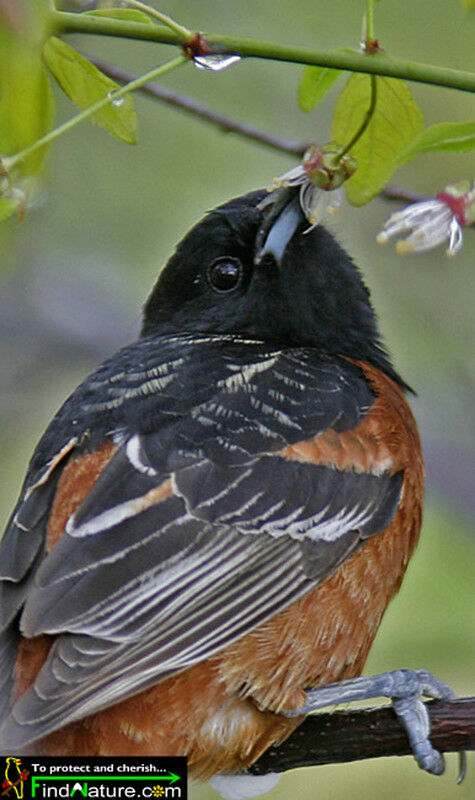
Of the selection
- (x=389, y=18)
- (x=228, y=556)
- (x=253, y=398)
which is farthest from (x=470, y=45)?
(x=228, y=556)

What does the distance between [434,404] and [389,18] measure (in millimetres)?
2322

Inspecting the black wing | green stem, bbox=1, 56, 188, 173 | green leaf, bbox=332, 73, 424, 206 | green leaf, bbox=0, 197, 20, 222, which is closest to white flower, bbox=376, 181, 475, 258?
green leaf, bbox=332, 73, 424, 206

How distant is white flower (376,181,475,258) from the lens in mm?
2607

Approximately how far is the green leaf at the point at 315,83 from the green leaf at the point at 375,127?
0.04 metres

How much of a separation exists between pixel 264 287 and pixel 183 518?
135 cm

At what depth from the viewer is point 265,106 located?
7539 mm

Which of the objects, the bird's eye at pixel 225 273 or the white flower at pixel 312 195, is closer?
the white flower at pixel 312 195

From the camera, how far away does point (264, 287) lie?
4.62 meters

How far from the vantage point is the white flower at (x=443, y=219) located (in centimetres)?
261

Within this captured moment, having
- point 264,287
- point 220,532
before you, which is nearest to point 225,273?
point 264,287

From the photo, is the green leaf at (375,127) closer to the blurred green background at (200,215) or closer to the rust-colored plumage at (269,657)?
the rust-colored plumage at (269,657)

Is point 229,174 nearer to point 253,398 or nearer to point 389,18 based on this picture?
point 389,18

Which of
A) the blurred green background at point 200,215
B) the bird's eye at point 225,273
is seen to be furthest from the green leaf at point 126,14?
the blurred green background at point 200,215

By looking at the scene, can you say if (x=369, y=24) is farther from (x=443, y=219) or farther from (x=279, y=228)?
(x=279, y=228)
